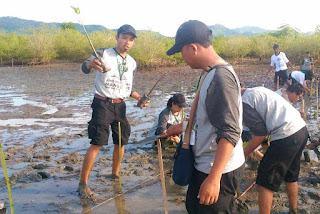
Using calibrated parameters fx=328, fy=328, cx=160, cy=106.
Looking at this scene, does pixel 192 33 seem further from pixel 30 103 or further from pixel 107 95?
pixel 30 103

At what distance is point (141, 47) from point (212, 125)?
3087 centimetres

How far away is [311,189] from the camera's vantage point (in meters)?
4.56

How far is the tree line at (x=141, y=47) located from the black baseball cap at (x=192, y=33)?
29940mm

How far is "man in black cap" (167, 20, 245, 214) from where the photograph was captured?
2.04 metres

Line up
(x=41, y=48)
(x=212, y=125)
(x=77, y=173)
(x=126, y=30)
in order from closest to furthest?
(x=212, y=125)
(x=126, y=30)
(x=77, y=173)
(x=41, y=48)

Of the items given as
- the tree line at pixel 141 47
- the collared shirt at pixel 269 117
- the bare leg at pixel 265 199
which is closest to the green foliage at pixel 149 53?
the tree line at pixel 141 47

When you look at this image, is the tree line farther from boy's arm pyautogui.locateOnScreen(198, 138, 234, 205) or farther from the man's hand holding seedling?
boy's arm pyautogui.locateOnScreen(198, 138, 234, 205)

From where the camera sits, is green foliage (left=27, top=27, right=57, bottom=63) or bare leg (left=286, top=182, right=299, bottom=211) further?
green foliage (left=27, top=27, right=57, bottom=63)

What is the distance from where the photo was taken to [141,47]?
106 feet

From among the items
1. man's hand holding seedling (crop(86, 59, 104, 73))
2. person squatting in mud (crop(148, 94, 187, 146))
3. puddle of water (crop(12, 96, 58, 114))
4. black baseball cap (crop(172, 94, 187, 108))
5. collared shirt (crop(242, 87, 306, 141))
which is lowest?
puddle of water (crop(12, 96, 58, 114))

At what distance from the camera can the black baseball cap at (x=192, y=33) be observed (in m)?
2.16

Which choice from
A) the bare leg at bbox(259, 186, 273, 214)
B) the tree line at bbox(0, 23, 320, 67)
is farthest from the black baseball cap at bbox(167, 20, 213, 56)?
the tree line at bbox(0, 23, 320, 67)

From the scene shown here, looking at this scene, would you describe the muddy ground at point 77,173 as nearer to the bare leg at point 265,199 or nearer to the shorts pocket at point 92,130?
the bare leg at point 265,199

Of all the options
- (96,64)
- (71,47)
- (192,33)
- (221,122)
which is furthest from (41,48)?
(221,122)
